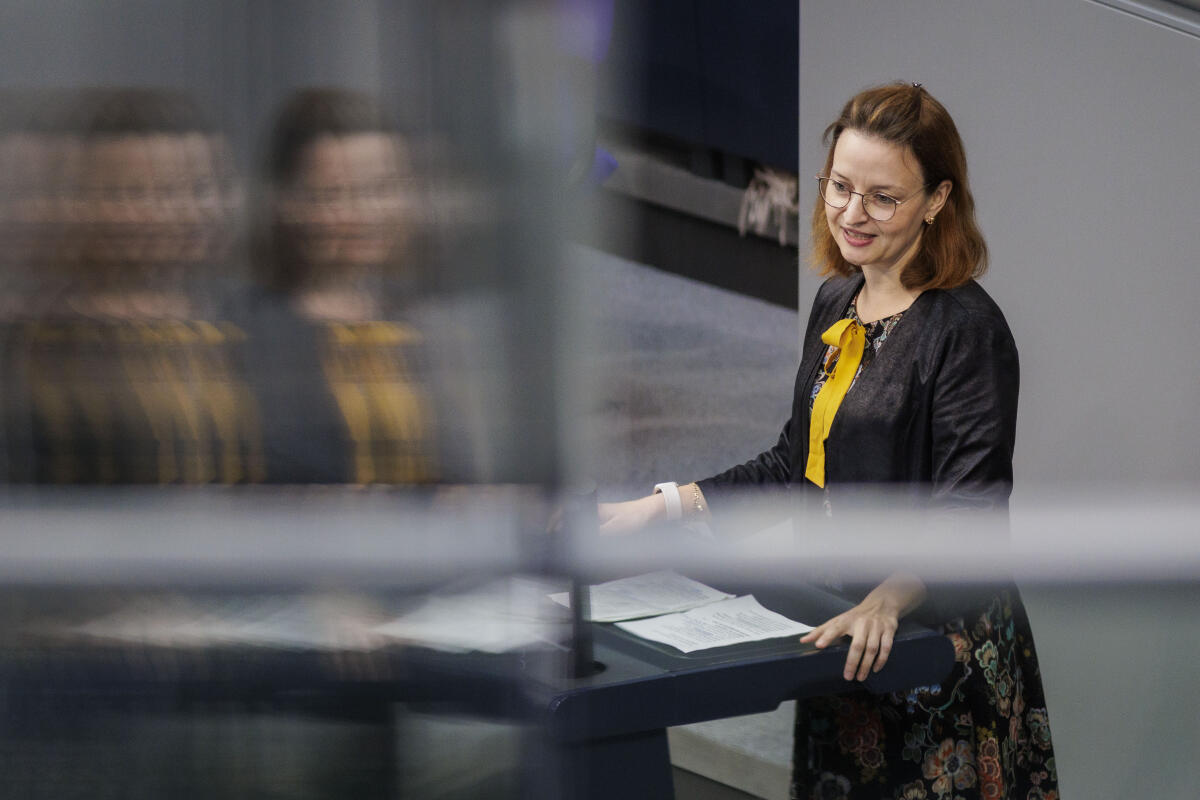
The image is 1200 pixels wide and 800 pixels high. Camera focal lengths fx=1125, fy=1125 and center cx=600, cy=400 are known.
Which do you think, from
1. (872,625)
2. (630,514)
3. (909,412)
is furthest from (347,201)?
(909,412)

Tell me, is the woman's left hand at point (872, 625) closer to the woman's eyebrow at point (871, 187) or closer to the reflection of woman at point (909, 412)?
the reflection of woman at point (909, 412)

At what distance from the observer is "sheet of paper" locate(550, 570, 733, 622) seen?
599 mm

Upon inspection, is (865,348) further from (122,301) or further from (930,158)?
(122,301)

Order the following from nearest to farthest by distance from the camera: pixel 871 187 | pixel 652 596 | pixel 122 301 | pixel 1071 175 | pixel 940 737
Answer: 1. pixel 122 301
2. pixel 652 596
3. pixel 940 737
4. pixel 871 187
5. pixel 1071 175

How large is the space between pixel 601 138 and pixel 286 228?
0.49 ft

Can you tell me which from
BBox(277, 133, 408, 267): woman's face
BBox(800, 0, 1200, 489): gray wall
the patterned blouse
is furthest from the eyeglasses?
BBox(800, 0, 1200, 489): gray wall

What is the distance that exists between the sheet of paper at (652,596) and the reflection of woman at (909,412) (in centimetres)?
20

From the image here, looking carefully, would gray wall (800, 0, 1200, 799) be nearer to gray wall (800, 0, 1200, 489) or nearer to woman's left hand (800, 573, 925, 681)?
gray wall (800, 0, 1200, 489)

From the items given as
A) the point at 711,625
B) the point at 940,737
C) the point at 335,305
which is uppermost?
the point at 335,305

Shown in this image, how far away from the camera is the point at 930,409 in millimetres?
1072

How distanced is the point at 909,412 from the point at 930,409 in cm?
2

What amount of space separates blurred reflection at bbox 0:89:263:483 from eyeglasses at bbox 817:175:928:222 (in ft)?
2.55

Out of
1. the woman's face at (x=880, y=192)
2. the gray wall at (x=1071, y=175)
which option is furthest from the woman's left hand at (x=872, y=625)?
the gray wall at (x=1071, y=175)

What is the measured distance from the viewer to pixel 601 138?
522 millimetres
